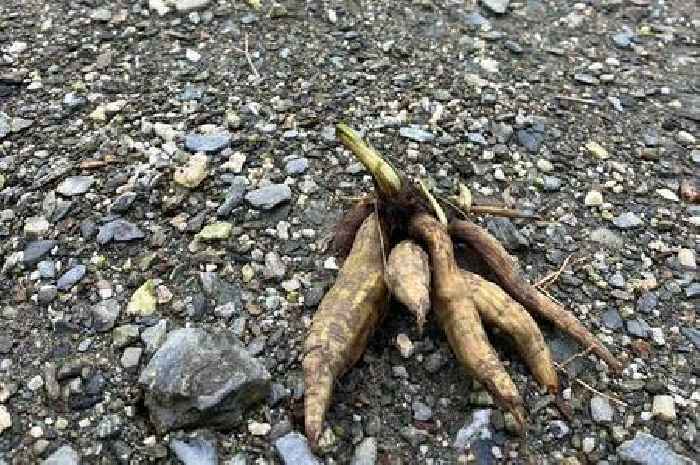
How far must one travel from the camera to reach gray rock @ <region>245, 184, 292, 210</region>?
8.22 ft

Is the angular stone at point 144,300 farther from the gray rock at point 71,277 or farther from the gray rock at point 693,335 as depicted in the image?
the gray rock at point 693,335

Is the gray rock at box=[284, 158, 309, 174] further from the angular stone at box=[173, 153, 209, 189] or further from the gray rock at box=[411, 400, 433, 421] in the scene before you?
the gray rock at box=[411, 400, 433, 421]

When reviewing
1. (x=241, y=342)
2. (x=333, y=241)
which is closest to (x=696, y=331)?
(x=333, y=241)

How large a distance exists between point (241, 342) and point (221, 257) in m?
0.33

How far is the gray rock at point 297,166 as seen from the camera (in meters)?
2.64

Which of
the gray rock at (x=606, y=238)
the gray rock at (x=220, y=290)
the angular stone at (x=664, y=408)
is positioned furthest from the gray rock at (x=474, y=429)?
Answer: the gray rock at (x=606, y=238)

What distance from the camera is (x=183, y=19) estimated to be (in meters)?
3.35

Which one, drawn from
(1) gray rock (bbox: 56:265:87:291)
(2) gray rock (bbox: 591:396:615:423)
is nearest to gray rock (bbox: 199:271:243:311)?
(1) gray rock (bbox: 56:265:87:291)

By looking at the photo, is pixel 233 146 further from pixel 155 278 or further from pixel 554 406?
pixel 554 406

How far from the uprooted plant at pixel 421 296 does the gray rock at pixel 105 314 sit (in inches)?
22.8

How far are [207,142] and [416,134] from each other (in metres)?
0.73

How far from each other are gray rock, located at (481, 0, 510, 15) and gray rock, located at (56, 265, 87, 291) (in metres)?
2.15

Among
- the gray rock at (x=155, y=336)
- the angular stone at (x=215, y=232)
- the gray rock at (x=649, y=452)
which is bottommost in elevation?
the gray rock at (x=649, y=452)

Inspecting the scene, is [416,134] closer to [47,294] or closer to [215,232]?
[215,232]
